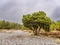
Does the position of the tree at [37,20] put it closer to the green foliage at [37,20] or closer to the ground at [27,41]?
the green foliage at [37,20]

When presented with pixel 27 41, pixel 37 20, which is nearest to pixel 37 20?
pixel 37 20

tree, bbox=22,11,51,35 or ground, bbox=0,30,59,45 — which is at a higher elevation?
tree, bbox=22,11,51,35

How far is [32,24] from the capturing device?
55156 mm

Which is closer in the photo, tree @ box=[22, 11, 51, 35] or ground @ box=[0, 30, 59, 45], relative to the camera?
ground @ box=[0, 30, 59, 45]

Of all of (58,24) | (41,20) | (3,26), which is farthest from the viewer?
(3,26)

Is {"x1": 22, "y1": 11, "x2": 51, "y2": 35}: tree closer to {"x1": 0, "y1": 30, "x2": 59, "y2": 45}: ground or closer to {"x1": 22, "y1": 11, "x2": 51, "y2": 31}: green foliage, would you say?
{"x1": 22, "y1": 11, "x2": 51, "y2": 31}: green foliage

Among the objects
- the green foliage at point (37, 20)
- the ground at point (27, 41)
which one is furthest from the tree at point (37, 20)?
the ground at point (27, 41)

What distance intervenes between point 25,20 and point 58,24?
2066 inches

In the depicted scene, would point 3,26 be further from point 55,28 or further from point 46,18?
point 46,18

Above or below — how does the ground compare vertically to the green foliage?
below

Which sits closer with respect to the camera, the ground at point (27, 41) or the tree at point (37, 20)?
the ground at point (27, 41)

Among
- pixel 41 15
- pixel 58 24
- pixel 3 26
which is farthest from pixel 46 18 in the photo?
pixel 3 26

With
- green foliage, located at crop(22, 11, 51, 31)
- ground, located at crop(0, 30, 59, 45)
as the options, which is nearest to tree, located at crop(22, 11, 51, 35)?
green foliage, located at crop(22, 11, 51, 31)

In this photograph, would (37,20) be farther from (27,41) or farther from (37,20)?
(27,41)
